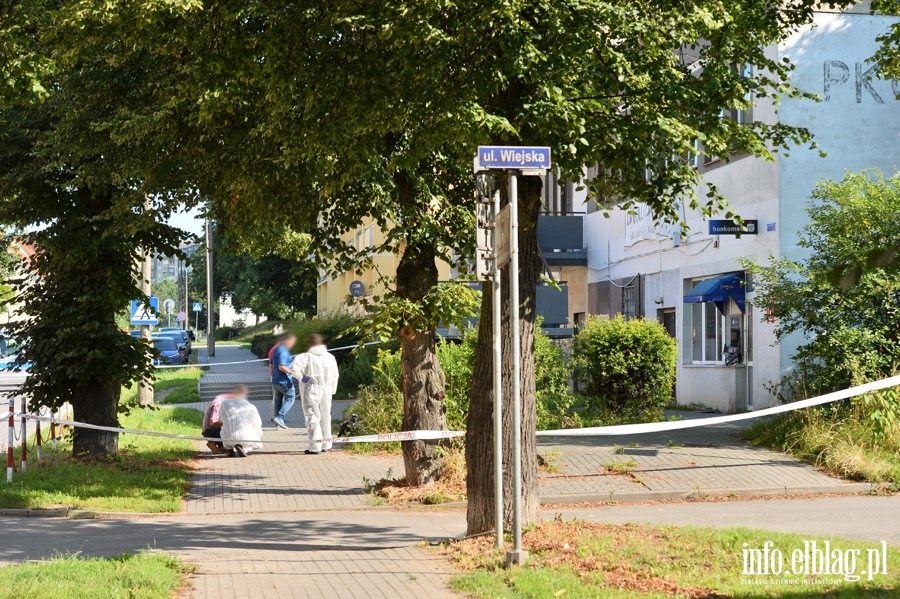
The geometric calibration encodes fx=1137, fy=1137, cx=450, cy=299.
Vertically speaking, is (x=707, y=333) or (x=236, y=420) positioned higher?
(x=707, y=333)

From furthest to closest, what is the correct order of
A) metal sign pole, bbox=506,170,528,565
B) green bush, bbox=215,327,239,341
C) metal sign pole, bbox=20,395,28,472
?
green bush, bbox=215,327,239,341 < metal sign pole, bbox=20,395,28,472 < metal sign pole, bbox=506,170,528,565

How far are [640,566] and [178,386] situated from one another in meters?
32.2

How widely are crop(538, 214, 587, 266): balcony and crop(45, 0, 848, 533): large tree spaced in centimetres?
2022

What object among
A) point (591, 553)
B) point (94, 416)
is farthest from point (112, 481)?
point (591, 553)

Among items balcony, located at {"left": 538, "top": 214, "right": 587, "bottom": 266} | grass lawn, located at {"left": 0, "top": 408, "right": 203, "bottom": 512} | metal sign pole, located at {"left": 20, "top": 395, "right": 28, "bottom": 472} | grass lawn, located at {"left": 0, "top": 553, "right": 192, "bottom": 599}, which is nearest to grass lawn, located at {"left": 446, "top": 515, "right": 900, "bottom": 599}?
grass lawn, located at {"left": 0, "top": 553, "right": 192, "bottom": 599}

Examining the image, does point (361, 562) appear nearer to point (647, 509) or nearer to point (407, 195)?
point (647, 509)

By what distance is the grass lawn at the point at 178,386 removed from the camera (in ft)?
106

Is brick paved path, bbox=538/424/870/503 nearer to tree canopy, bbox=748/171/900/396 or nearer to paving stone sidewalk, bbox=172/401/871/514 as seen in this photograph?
paving stone sidewalk, bbox=172/401/871/514

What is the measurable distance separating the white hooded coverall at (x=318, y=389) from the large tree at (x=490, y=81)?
6281mm

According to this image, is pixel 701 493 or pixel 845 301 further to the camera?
pixel 845 301

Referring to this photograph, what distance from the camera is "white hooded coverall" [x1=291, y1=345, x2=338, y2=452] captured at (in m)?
17.8

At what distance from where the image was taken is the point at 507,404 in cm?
966

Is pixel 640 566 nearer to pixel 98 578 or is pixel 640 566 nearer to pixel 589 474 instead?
pixel 98 578

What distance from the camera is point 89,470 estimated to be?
15367mm
